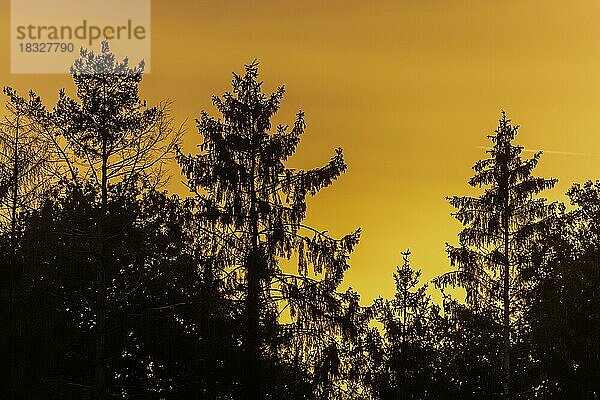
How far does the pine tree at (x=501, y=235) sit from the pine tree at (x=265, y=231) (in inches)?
389

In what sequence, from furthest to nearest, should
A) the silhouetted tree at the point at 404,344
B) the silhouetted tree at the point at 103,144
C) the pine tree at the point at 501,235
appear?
the silhouetted tree at the point at 404,344, the pine tree at the point at 501,235, the silhouetted tree at the point at 103,144

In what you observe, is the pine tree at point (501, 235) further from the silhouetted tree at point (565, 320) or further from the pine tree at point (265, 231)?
the pine tree at point (265, 231)

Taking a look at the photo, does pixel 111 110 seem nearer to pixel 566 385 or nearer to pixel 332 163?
pixel 332 163

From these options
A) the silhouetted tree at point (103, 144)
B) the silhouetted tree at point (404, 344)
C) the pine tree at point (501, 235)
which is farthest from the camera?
the silhouetted tree at point (404, 344)

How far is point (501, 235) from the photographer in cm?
4269

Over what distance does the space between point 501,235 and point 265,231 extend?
13.1 meters

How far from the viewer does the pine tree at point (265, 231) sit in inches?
1291

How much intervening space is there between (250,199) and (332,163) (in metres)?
2.69

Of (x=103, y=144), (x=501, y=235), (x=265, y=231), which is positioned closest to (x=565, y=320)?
(x=501, y=235)

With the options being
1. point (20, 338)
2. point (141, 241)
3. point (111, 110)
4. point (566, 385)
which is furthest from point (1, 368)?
point (566, 385)

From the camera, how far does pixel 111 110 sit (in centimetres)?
3391

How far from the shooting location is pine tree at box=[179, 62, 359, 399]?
3278 cm

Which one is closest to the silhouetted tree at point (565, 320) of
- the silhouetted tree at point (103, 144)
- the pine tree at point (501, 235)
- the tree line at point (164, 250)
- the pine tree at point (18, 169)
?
the pine tree at point (501, 235)

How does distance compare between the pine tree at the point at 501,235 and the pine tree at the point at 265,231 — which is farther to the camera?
the pine tree at the point at 501,235
